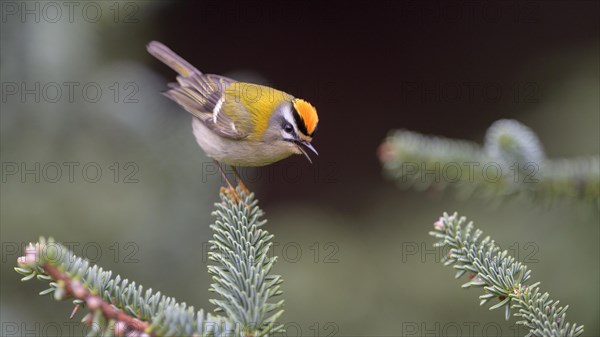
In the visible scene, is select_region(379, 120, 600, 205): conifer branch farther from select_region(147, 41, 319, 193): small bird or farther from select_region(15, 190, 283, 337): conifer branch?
select_region(15, 190, 283, 337): conifer branch

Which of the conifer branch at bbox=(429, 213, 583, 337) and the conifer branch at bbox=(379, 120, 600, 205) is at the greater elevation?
the conifer branch at bbox=(379, 120, 600, 205)

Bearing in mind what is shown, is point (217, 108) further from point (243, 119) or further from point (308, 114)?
point (308, 114)

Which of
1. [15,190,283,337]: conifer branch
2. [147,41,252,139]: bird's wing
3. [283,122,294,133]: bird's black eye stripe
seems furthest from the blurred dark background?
[15,190,283,337]: conifer branch

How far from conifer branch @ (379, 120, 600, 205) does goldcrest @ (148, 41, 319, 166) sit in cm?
36

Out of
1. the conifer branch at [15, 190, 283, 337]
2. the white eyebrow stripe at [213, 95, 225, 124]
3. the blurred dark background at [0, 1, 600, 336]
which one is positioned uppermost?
the white eyebrow stripe at [213, 95, 225, 124]

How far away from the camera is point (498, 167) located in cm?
196

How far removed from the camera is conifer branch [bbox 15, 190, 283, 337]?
39.1 inches

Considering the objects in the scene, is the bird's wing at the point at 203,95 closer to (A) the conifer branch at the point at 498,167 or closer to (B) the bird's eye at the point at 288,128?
(B) the bird's eye at the point at 288,128

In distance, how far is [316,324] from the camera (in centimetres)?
224

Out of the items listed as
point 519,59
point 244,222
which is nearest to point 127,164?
point 244,222

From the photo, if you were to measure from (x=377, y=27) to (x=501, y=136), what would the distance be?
10.9ft

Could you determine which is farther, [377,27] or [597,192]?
[377,27]

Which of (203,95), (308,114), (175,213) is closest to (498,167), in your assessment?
(308,114)

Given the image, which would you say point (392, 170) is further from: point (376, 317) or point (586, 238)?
point (586, 238)
